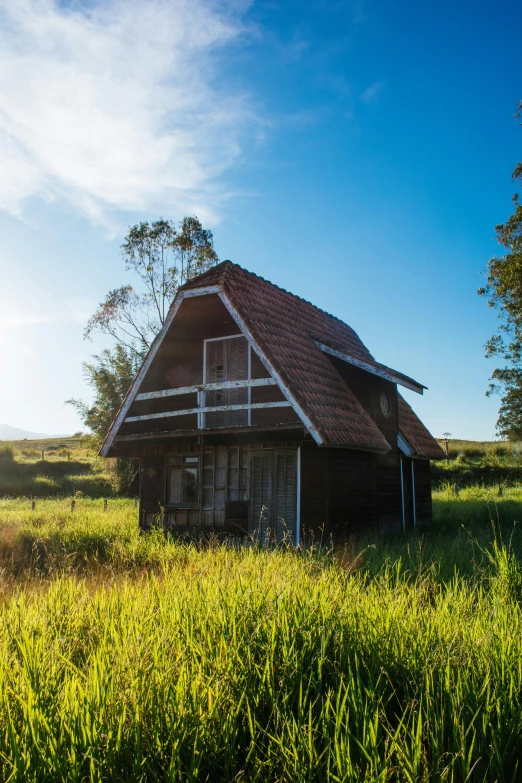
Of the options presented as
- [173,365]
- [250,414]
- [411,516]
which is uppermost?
[173,365]

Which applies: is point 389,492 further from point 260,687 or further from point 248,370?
point 260,687

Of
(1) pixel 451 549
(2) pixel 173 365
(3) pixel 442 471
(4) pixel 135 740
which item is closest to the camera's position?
(4) pixel 135 740

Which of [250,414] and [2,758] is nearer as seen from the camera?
[2,758]

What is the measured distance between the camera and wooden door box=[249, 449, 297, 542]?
41.4 ft

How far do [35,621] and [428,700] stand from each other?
310 centimetres

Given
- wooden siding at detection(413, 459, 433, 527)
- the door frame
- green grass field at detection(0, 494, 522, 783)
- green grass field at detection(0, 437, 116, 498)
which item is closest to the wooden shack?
the door frame

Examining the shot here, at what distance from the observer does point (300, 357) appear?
42.1 ft

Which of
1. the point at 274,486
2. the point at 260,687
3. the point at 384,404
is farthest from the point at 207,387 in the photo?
the point at 260,687

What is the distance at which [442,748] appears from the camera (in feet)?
9.82

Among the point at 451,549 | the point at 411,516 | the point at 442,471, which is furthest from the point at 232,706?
the point at 442,471

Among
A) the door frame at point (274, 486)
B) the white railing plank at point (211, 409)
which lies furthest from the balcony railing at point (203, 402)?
the door frame at point (274, 486)

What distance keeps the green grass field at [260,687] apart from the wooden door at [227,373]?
8.05 meters

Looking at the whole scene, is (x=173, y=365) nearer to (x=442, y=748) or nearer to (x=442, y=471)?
(x=442, y=748)

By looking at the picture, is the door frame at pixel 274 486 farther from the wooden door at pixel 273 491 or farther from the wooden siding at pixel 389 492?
the wooden siding at pixel 389 492
